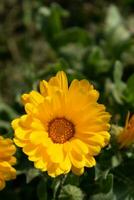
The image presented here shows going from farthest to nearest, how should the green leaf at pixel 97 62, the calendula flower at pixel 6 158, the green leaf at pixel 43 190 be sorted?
1. the green leaf at pixel 97 62
2. the green leaf at pixel 43 190
3. the calendula flower at pixel 6 158

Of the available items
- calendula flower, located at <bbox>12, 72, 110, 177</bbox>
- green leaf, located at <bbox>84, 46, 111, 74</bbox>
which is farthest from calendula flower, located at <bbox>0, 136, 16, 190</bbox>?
green leaf, located at <bbox>84, 46, 111, 74</bbox>

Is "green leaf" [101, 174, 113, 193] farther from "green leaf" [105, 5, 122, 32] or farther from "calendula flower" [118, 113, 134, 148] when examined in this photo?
"green leaf" [105, 5, 122, 32]

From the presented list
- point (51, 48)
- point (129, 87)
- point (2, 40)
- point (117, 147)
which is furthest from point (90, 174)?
point (2, 40)

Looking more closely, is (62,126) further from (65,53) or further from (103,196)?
(65,53)

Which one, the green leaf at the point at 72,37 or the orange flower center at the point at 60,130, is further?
the green leaf at the point at 72,37

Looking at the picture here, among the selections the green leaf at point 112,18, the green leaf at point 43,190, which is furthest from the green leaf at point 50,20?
the green leaf at point 43,190

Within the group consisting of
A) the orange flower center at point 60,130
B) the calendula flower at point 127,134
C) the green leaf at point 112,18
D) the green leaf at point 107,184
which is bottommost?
the green leaf at point 107,184

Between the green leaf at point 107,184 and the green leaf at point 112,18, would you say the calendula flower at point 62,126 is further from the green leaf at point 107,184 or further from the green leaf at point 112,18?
the green leaf at point 112,18

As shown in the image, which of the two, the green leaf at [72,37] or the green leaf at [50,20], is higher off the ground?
the green leaf at [50,20]
